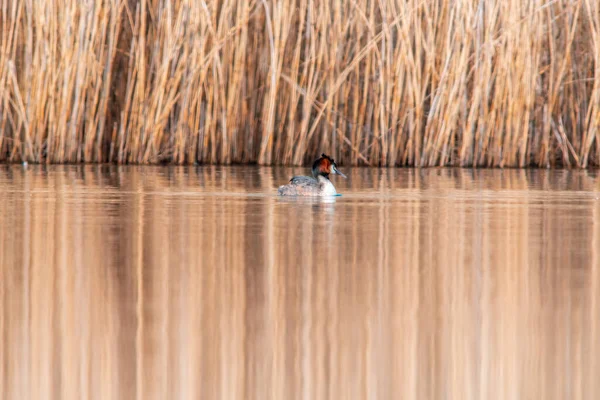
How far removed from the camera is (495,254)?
4992 mm

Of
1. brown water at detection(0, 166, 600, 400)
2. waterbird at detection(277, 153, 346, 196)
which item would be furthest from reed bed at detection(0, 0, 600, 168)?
brown water at detection(0, 166, 600, 400)

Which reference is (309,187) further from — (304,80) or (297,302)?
(297,302)

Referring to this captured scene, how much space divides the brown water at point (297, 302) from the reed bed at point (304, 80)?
14.5 feet

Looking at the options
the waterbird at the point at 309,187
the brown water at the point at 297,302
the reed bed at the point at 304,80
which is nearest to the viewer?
the brown water at the point at 297,302

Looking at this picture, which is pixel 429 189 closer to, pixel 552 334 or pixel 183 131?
pixel 183 131

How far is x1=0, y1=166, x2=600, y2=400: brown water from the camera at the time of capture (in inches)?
A: 112

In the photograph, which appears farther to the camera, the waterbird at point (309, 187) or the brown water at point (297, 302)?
the waterbird at point (309, 187)

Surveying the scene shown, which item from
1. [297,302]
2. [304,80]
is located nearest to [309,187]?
[304,80]

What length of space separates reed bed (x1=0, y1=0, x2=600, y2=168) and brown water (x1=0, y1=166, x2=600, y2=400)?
4.42m

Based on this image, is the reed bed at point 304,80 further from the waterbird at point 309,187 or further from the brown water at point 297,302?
the brown water at point 297,302

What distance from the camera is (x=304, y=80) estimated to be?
11.7 meters

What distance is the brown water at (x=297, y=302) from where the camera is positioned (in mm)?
2846

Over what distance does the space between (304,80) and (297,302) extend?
8045 mm

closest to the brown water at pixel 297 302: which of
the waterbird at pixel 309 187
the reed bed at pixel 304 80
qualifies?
the waterbird at pixel 309 187
